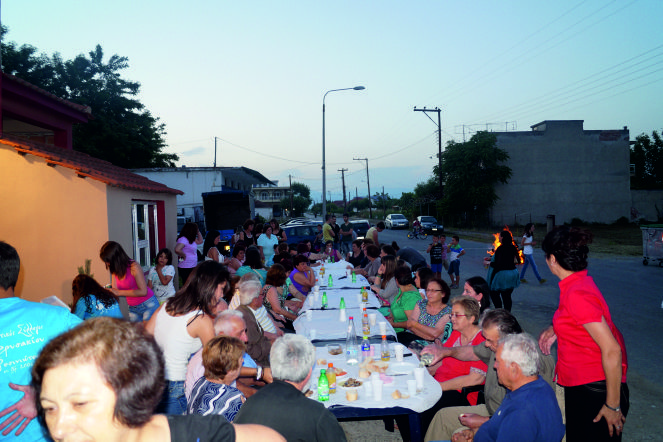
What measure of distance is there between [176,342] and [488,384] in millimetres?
2545

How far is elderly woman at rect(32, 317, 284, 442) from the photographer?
1.40m

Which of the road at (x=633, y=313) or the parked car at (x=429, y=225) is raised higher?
the parked car at (x=429, y=225)

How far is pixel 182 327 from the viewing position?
3.79 meters

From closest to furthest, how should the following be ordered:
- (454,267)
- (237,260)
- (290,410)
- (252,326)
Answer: (290,410), (252,326), (237,260), (454,267)

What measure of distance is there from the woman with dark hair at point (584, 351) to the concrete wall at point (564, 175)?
40.8 meters

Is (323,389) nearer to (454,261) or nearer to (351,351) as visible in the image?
(351,351)

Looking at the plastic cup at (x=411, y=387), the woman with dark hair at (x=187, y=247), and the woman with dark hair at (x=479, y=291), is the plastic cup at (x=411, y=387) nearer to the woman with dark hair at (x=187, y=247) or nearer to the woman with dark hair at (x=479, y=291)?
the woman with dark hair at (x=479, y=291)

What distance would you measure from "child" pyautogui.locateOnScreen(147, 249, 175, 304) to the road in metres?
6.32

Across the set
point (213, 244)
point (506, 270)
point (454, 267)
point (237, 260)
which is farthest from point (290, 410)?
point (454, 267)

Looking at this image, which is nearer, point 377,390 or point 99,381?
point 99,381

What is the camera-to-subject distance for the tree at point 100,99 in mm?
28491

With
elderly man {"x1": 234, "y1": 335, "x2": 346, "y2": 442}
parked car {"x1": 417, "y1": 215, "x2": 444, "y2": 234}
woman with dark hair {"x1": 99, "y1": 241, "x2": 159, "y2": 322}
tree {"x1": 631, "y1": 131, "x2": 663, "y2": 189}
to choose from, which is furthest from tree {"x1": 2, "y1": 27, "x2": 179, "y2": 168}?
tree {"x1": 631, "y1": 131, "x2": 663, "y2": 189}

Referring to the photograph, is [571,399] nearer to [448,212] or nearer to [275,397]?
[275,397]

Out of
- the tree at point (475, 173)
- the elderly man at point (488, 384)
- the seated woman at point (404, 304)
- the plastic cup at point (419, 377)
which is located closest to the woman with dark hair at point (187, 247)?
the seated woman at point (404, 304)
